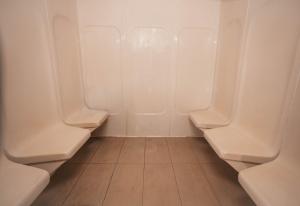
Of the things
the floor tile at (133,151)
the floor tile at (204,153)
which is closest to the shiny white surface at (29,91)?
the floor tile at (133,151)

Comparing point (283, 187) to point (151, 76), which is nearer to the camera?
point (283, 187)

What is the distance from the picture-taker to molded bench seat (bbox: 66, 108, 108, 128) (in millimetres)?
1731

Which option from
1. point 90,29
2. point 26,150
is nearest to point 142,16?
point 90,29

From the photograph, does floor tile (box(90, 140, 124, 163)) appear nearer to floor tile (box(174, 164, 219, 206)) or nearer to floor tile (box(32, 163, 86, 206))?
floor tile (box(32, 163, 86, 206))

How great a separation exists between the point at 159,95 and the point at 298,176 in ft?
5.09

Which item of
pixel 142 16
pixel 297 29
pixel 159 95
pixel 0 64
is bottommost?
pixel 159 95

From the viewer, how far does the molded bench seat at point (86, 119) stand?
1.73 metres

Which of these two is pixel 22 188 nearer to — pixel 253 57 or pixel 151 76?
pixel 151 76

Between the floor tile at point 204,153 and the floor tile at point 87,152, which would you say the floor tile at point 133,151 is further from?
the floor tile at point 204,153

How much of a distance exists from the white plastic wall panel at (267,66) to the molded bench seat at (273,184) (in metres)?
0.22

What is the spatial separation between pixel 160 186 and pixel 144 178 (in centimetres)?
18

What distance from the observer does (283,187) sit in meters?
0.90

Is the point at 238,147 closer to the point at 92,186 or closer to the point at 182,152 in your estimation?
the point at 182,152

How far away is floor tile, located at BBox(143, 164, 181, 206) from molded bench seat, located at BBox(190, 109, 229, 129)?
0.55 metres
